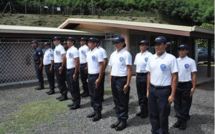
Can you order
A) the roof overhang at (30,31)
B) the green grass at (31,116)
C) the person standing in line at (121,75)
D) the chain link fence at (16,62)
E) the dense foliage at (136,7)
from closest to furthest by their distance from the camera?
the person standing in line at (121,75) → the green grass at (31,116) → the roof overhang at (30,31) → the chain link fence at (16,62) → the dense foliage at (136,7)

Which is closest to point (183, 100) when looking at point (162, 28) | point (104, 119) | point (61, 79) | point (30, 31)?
point (104, 119)

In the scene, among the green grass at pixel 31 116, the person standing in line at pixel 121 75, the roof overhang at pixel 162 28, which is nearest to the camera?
the person standing in line at pixel 121 75

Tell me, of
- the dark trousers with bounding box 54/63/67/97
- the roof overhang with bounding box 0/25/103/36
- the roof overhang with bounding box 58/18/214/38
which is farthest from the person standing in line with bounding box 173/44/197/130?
the roof overhang with bounding box 0/25/103/36

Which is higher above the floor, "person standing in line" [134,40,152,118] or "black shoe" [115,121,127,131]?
"person standing in line" [134,40,152,118]

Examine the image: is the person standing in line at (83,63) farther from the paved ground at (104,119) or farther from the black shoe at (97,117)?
the black shoe at (97,117)

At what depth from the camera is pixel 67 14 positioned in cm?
3997

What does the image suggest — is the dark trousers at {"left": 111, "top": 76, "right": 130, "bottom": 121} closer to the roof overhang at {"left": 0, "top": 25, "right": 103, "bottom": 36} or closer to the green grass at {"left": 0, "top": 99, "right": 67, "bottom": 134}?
the green grass at {"left": 0, "top": 99, "right": 67, "bottom": 134}

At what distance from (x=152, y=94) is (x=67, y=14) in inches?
1381

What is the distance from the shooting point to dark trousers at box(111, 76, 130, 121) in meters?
7.07

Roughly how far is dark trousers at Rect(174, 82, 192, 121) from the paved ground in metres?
0.32

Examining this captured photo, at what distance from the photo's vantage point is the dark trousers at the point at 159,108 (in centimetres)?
587

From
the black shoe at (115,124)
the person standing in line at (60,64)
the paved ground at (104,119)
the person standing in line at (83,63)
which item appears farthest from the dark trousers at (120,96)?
the person standing in line at (83,63)

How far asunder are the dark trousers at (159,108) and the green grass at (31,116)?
287 cm

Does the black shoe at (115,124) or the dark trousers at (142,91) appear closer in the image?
the black shoe at (115,124)
